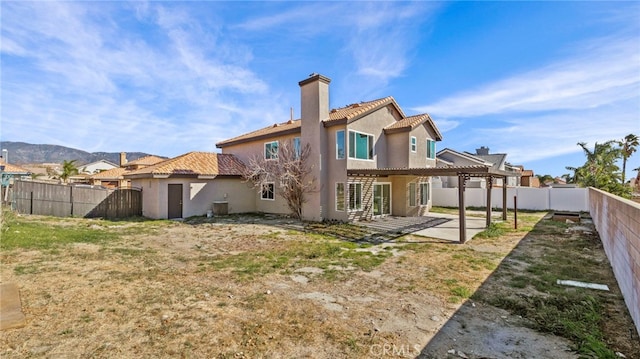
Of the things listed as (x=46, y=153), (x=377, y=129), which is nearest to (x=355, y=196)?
(x=377, y=129)

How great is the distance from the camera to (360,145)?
15.2 m

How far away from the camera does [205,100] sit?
1806cm

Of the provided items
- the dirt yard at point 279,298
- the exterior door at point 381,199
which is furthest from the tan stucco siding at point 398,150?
the dirt yard at point 279,298

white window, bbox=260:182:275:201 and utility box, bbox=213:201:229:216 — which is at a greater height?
white window, bbox=260:182:275:201

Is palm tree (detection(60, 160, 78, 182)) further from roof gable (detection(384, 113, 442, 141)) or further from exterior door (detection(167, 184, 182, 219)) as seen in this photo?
roof gable (detection(384, 113, 442, 141))

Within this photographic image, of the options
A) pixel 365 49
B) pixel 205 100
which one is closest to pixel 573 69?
pixel 365 49

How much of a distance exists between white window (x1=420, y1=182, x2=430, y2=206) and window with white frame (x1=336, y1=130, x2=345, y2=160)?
6217 millimetres

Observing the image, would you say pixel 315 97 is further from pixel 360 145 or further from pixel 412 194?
pixel 412 194

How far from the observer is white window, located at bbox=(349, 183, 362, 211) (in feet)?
48.9

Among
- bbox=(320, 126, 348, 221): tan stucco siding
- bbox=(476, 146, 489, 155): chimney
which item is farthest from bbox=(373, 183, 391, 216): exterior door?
bbox=(476, 146, 489, 155): chimney

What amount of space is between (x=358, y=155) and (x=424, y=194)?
19.2ft

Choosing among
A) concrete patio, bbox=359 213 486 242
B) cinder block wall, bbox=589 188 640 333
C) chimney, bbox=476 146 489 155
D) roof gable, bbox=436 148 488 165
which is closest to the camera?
cinder block wall, bbox=589 188 640 333

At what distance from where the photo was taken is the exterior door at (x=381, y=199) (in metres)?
16.3

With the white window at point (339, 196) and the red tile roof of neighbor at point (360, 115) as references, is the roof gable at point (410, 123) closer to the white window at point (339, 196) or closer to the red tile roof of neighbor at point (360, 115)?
the red tile roof of neighbor at point (360, 115)
